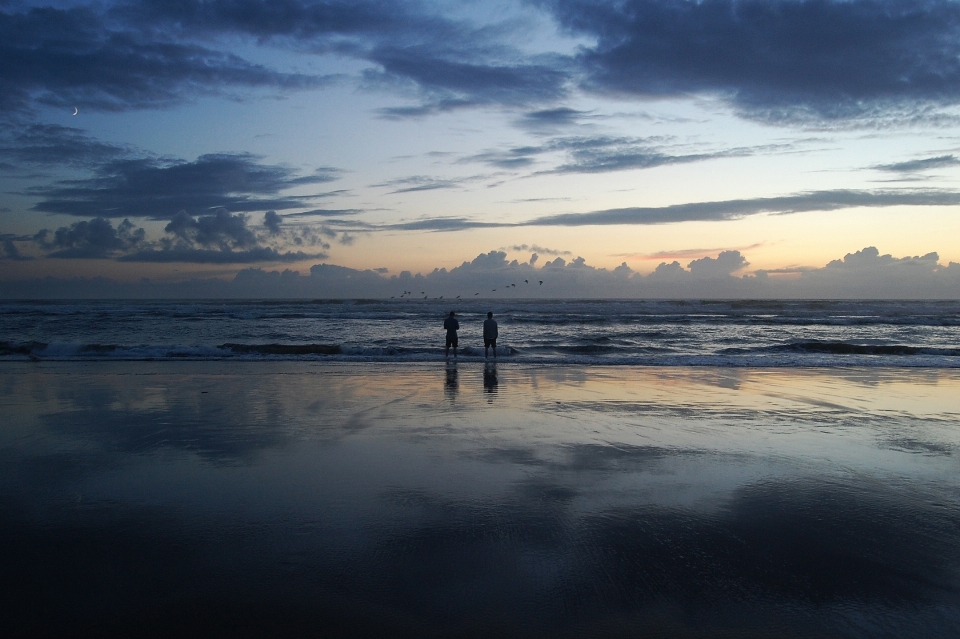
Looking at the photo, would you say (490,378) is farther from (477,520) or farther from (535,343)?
(535,343)

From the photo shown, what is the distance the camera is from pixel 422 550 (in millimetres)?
4637

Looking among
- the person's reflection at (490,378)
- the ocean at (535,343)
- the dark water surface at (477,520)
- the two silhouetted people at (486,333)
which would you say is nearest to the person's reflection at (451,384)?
the person's reflection at (490,378)

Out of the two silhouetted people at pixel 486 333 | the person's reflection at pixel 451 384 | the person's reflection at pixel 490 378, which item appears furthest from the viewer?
the two silhouetted people at pixel 486 333

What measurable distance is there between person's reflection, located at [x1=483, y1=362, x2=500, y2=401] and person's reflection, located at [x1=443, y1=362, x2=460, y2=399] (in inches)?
25.2

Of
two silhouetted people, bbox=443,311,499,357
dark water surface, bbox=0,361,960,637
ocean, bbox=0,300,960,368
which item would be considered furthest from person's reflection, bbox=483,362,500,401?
dark water surface, bbox=0,361,960,637

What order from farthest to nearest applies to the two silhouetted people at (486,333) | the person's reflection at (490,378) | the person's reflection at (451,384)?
the two silhouetted people at (486,333)
the person's reflection at (490,378)
the person's reflection at (451,384)

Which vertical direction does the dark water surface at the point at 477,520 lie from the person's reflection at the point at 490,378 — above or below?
above

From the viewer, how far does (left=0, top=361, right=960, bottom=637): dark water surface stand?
380 centimetres

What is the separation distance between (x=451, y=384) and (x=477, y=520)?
8.57 m

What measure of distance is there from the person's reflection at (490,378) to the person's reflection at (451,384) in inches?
25.2

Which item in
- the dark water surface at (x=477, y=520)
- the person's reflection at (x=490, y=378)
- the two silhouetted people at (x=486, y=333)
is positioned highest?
the two silhouetted people at (x=486, y=333)

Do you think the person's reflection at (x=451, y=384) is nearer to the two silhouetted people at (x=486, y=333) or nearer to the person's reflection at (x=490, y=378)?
the person's reflection at (x=490, y=378)

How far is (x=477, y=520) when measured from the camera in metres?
5.29

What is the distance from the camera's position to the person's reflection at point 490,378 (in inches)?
511
